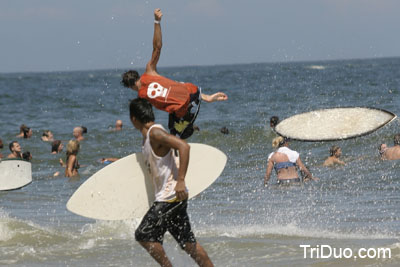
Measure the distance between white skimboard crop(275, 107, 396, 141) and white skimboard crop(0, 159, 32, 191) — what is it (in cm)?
383

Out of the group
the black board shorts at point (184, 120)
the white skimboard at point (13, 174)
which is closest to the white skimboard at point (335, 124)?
the black board shorts at point (184, 120)

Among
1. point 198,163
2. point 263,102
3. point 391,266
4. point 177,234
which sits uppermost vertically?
point 198,163

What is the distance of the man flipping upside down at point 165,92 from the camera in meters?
5.95

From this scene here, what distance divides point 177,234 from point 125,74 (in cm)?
162

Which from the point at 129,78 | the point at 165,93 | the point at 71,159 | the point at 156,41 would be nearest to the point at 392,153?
the point at 71,159

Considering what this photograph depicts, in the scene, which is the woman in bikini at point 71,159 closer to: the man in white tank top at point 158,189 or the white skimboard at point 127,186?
the white skimboard at point 127,186

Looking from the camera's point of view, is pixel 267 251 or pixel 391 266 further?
pixel 267 251

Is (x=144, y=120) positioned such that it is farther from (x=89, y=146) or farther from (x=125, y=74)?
(x=89, y=146)

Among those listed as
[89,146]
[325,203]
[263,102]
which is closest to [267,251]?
[325,203]

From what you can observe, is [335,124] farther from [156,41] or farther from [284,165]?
[284,165]

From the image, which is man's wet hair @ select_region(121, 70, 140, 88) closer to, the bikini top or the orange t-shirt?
the orange t-shirt

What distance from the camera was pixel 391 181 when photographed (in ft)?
37.1

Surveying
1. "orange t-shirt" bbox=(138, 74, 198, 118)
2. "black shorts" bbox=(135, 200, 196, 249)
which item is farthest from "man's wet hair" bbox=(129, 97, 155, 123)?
"orange t-shirt" bbox=(138, 74, 198, 118)

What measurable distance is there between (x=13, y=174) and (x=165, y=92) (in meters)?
4.17
